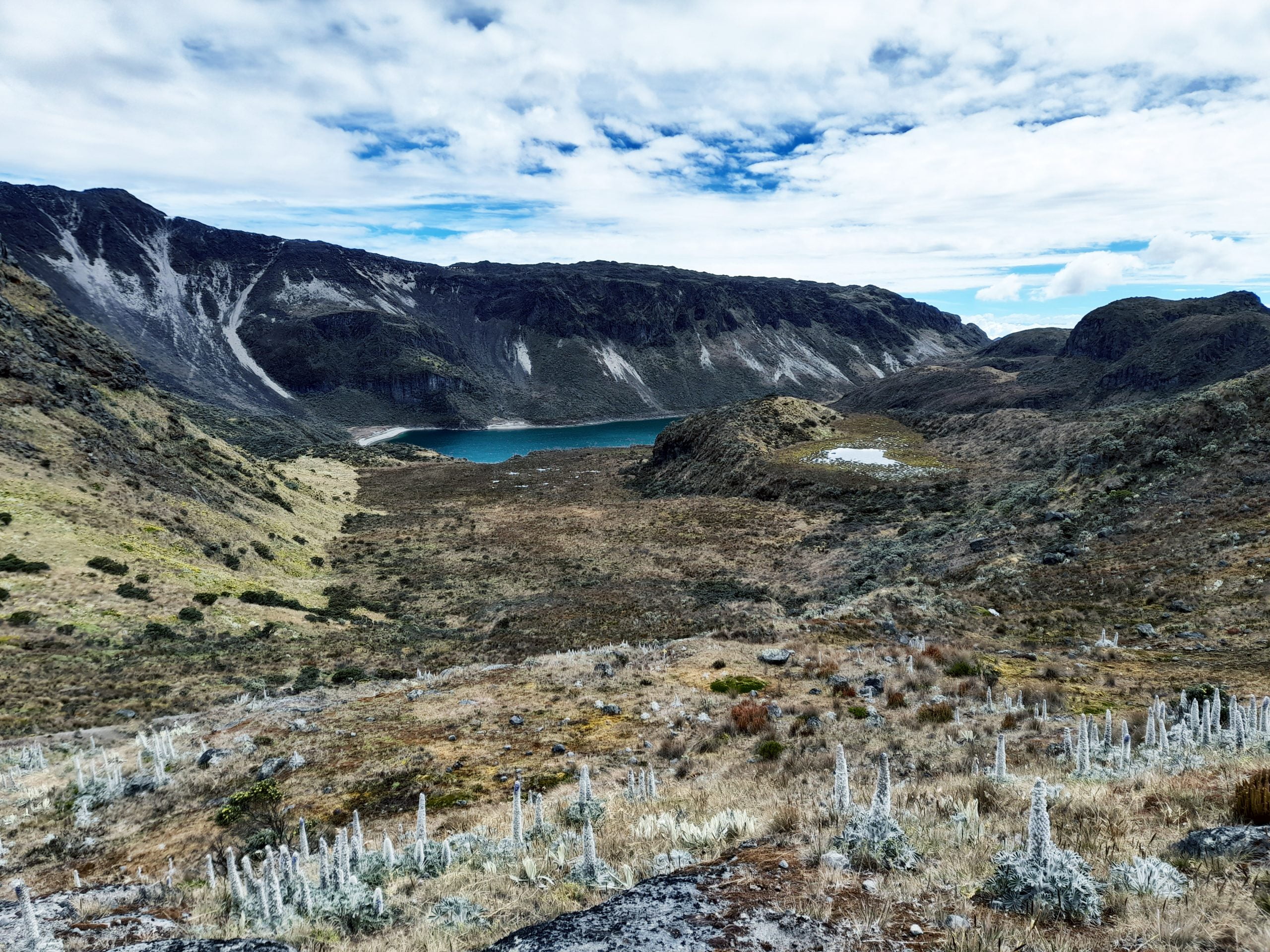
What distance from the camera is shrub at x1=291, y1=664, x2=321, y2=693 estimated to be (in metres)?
19.2

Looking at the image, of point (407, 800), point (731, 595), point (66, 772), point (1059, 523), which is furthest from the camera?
point (731, 595)

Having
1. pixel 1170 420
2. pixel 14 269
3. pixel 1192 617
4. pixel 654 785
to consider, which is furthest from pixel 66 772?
pixel 14 269

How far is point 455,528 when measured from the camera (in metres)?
54.4

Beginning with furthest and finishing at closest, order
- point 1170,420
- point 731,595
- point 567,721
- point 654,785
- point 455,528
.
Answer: point 455,528, point 731,595, point 1170,420, point 567,721, point 654,785

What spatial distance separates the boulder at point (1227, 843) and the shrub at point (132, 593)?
3098 cm

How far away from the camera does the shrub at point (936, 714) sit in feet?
41.7

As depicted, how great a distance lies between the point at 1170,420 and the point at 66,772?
45237 mm

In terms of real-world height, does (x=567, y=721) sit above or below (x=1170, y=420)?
below

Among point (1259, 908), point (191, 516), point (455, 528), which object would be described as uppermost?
point (1259, 908)

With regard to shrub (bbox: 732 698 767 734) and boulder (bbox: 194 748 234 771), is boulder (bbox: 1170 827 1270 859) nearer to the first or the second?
shrub (bbox: 732 698 767 734)

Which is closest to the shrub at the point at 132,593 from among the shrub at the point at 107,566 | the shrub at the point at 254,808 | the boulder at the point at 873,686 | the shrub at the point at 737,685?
the shrub at the point at 107,566

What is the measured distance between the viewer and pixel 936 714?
12.9 meters

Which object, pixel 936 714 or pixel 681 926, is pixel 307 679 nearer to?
pixel 936 714

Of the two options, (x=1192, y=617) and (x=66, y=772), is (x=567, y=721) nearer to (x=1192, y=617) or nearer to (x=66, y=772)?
(x=66, y=772)
